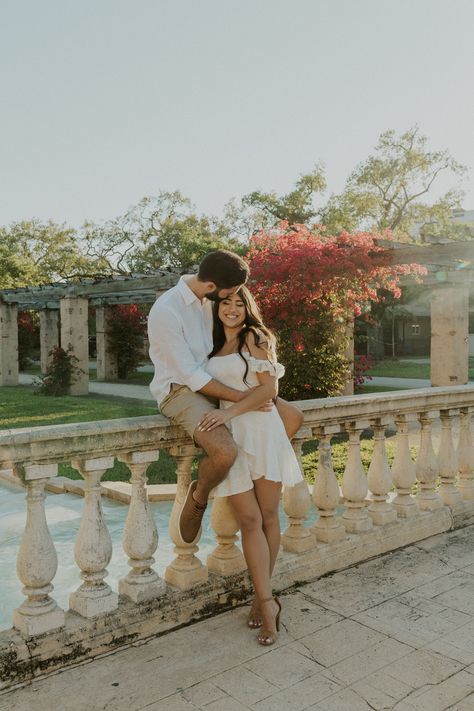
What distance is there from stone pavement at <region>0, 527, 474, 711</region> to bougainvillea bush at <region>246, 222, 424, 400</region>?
7119mm

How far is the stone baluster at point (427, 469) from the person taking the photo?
4.20 m

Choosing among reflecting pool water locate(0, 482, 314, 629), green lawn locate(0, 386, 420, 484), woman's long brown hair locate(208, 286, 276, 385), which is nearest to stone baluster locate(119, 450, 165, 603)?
woman's long brown hair locate(208, 286, 276, 385)

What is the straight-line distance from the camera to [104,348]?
73.1ft

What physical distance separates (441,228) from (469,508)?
22670 millimetres

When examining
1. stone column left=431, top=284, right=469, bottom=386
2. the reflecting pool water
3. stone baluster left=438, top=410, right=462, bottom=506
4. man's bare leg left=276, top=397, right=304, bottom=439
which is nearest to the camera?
man's bare leg left=276, top=397, right=304, bottom=439

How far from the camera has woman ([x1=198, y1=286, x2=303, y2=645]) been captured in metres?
2.91

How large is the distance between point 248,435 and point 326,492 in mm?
845

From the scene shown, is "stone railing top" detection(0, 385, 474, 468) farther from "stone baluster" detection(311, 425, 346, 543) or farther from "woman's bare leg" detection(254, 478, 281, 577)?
"woman's bare leg" detection(254, 478, 281, 577)

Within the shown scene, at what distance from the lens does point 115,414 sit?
12586 mm

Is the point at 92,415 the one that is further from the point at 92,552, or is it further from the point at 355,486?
the point at 92,552

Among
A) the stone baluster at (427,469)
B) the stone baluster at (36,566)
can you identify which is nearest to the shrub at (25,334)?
the stone baluster at (427,469)

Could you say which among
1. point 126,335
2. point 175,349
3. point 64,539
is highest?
point 126,335

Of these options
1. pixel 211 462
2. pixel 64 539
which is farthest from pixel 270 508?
pixel 64 539

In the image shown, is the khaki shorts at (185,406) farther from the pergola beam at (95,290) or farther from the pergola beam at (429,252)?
the pergola beam at (95,290)
